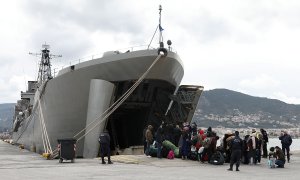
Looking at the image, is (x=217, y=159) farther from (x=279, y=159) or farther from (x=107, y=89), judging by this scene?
(x=107, y=89)

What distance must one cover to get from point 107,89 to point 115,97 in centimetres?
146

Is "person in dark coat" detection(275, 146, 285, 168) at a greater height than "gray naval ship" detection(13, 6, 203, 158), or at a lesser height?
lesser

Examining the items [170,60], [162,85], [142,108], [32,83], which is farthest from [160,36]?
[32,83]

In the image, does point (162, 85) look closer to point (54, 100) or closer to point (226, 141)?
point (54, 100)

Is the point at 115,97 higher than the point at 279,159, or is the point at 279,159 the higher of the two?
the point at 115,97

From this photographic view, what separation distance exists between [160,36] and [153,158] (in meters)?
7.87

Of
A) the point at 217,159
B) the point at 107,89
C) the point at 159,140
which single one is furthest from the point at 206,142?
the point at 107,89

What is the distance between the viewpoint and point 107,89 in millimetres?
20672

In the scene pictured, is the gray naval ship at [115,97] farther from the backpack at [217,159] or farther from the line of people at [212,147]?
the backpack at [217,159]

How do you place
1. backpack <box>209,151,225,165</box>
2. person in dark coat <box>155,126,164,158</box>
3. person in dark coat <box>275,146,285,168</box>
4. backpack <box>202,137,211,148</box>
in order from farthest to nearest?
1. person in dark coat <box>155,126,164,158</box>
2. backpack <box>202,137,211,148</box>
3. backpack <box>209,151,225,165</box>
4. person in dark coat <box>275,146,285,168</box>

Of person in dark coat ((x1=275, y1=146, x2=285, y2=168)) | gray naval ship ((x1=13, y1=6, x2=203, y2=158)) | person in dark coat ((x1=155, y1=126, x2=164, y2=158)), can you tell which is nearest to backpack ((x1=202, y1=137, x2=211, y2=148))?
person in dark coat ((x1=155, y1=126, x2=164, y2=158))

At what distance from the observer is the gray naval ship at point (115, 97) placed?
67.5 feet

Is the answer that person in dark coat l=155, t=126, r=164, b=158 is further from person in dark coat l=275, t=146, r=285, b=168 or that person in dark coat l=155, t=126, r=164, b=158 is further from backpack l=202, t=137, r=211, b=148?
person in dark coat l=275, t=146, r=285, b=168

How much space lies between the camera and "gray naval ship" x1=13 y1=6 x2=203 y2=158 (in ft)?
67.5
